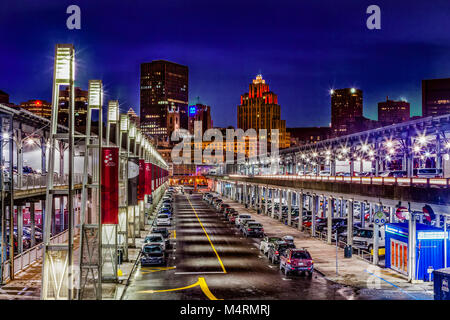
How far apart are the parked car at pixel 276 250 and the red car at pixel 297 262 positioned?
3.09 metres

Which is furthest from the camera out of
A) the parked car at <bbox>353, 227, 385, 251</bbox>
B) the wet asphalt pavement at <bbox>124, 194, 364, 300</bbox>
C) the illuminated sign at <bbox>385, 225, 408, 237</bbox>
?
the parked car at <bbox>353, 227, 385, 251</bbox>

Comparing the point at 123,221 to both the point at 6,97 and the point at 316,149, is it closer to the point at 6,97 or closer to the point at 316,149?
the point at 316,149

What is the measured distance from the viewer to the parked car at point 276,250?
3166 cm

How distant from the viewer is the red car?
2734 cm

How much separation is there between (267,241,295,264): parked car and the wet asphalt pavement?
0.58 m

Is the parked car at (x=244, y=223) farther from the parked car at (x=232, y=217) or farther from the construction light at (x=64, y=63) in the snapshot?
the construction light at (x=64, y=63)

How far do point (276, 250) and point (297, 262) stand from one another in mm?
4704

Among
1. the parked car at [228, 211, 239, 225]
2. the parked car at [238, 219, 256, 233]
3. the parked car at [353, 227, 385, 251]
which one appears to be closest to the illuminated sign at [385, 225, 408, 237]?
the parked car at [353, 227, 385, 251]

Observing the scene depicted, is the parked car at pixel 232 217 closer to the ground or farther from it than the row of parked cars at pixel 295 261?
closer to the ground

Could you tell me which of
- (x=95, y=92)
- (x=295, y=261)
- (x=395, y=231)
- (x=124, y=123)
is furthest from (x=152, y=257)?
(x=395, y=231)

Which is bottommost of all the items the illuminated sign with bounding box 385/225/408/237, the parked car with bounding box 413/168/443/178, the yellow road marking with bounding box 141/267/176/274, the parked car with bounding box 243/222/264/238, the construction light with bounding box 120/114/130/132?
the yellow road marking with bounding box 141/267/176/274

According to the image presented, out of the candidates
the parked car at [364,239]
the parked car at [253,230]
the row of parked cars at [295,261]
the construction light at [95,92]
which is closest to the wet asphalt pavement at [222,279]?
the row of parked cars at [295,261]

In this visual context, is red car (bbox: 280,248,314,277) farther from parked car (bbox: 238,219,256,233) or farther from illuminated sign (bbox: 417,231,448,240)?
parked car (bbox: 238,219,256,233)
